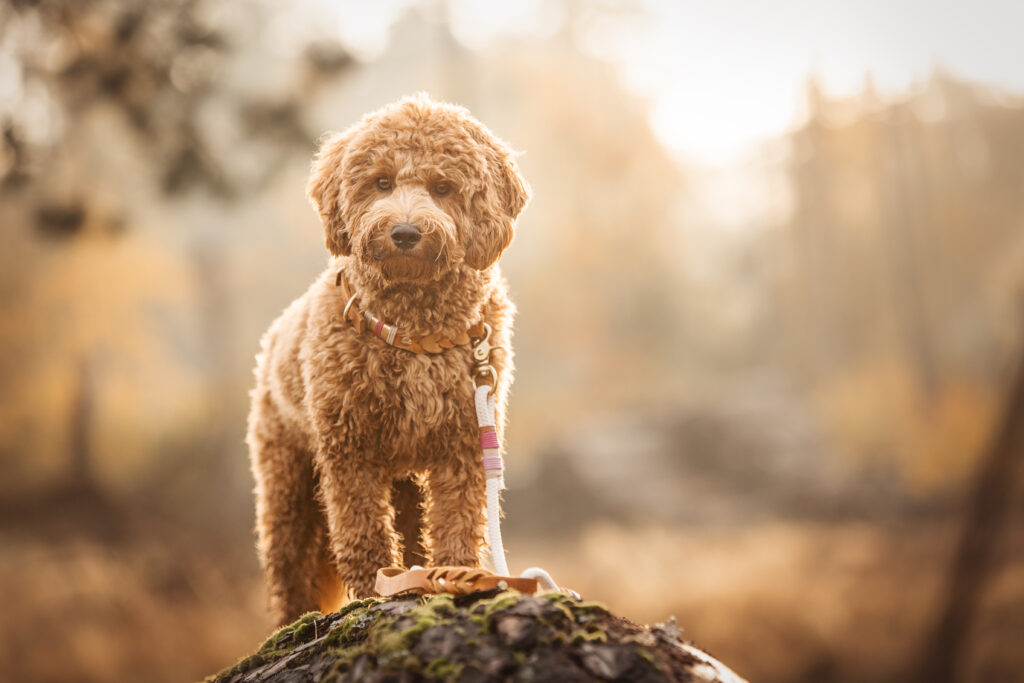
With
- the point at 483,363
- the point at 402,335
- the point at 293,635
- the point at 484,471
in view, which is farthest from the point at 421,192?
the point at 293,635

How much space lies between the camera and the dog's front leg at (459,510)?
10.2ft

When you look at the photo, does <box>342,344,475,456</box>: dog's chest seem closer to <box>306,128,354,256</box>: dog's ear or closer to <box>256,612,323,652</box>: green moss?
<box>306,128,354,256</box>: dog's ear

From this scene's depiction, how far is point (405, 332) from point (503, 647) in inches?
54.5

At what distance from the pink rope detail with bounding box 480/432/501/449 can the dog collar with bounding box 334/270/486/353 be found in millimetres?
405

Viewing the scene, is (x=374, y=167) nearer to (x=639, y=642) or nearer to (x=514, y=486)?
(x=639, y=642)

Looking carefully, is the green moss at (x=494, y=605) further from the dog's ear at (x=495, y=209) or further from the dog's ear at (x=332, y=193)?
the dog's ear at (x=332, y=193)

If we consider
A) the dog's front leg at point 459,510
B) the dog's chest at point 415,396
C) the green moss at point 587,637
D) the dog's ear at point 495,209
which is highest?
the dog's ear at point 495,209

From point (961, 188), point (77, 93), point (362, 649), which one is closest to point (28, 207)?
point (77, 93)

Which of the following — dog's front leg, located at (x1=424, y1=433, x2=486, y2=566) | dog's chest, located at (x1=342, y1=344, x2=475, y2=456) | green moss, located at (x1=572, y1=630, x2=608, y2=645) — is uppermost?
dog's chest, located at (x1=342, y1=344, x2=475, y2=456)

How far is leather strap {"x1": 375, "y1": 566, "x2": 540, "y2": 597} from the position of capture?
92.1 inches

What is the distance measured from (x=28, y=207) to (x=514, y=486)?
567 centimetres

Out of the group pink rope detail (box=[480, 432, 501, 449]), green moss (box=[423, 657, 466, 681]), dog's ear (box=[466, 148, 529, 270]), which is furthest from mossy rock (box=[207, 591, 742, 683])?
dog's ear (box=[466, 148, 529, 270])

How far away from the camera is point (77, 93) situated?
27.0 feet

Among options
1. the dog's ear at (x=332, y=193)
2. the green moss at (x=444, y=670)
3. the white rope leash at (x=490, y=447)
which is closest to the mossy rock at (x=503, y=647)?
the green moss at (x=444, y=670)
